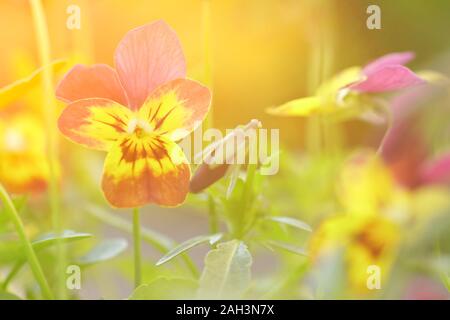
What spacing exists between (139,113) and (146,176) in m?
0.02

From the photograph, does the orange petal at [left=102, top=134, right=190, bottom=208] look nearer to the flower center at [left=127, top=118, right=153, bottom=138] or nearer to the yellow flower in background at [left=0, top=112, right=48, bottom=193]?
the flower center at [left=127, top=118, right=153, bottom=138]

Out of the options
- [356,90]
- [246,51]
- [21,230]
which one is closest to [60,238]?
[21,230]

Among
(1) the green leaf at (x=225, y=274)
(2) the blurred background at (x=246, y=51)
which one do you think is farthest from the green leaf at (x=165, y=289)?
A: (2) the blurred background at (x=246, y=51)

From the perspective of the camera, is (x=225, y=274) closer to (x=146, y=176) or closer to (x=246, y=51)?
(x=146, y=176)

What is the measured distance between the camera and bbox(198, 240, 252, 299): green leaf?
27 centimetres

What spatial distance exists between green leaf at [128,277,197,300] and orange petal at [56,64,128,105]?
0.06 metres

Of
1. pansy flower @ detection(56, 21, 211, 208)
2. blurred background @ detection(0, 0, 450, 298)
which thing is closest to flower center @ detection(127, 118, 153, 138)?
pansy flower @ detection(56, 21, 211, 208)

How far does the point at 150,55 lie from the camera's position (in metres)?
0.28

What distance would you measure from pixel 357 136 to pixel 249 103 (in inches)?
5.1

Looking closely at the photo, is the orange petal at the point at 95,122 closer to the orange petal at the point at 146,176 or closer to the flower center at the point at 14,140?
the orange petal at the point at 146,176

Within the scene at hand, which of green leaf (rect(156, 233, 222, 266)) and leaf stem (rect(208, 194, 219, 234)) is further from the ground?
leaf stem (rect(208, 194, 219, 234))

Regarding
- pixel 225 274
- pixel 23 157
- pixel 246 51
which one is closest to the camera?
pixel 225 274

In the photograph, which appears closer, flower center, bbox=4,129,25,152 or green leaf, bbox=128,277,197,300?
green leaf, bbox=128,277,197,300

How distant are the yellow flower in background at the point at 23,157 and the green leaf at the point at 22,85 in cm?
12
